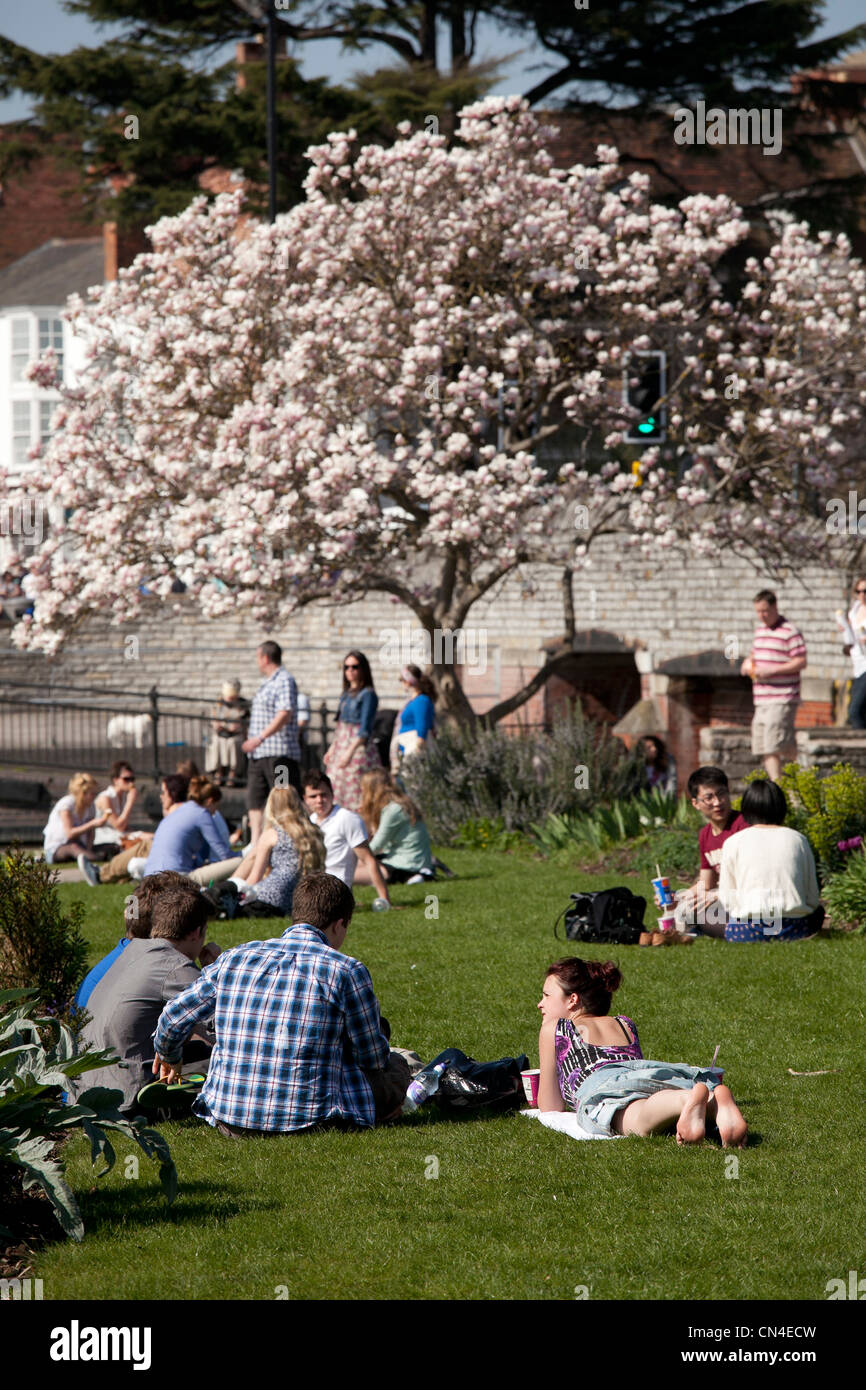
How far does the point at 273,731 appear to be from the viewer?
13.6 m

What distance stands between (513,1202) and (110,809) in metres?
10.6

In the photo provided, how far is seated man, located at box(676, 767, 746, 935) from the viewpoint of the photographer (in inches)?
402

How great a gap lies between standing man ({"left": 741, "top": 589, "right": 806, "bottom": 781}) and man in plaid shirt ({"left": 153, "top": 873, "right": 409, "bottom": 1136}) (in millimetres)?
8423

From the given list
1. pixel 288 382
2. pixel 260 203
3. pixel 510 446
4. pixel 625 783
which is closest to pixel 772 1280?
pixel 625 783

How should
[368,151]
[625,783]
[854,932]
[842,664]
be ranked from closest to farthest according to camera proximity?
[854,932]
[625,783]
[368,151]
[842,664]

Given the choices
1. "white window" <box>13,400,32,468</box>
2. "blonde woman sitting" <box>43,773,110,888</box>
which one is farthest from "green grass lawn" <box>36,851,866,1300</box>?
"white window" <box>13,400,32,468</box>

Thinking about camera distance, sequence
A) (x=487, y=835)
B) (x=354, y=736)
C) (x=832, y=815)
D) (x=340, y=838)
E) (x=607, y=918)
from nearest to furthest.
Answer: (x=607, y=918)
(x=832, y=815)
(x=340, y=838)
(x=354, y=736)
(x=487, y=835)

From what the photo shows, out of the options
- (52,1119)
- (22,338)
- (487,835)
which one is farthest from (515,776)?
(22,338)

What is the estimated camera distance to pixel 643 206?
18844mm

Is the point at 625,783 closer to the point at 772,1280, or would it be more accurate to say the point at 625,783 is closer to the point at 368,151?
the point at 368,151

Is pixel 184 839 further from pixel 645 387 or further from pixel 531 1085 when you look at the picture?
pixel 645 387

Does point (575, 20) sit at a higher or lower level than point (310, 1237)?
higher

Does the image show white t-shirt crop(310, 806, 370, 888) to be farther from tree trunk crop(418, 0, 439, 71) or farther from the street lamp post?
tree trunk crop(418, 0, 439, 71)

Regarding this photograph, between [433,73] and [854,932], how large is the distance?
65.7 ft
